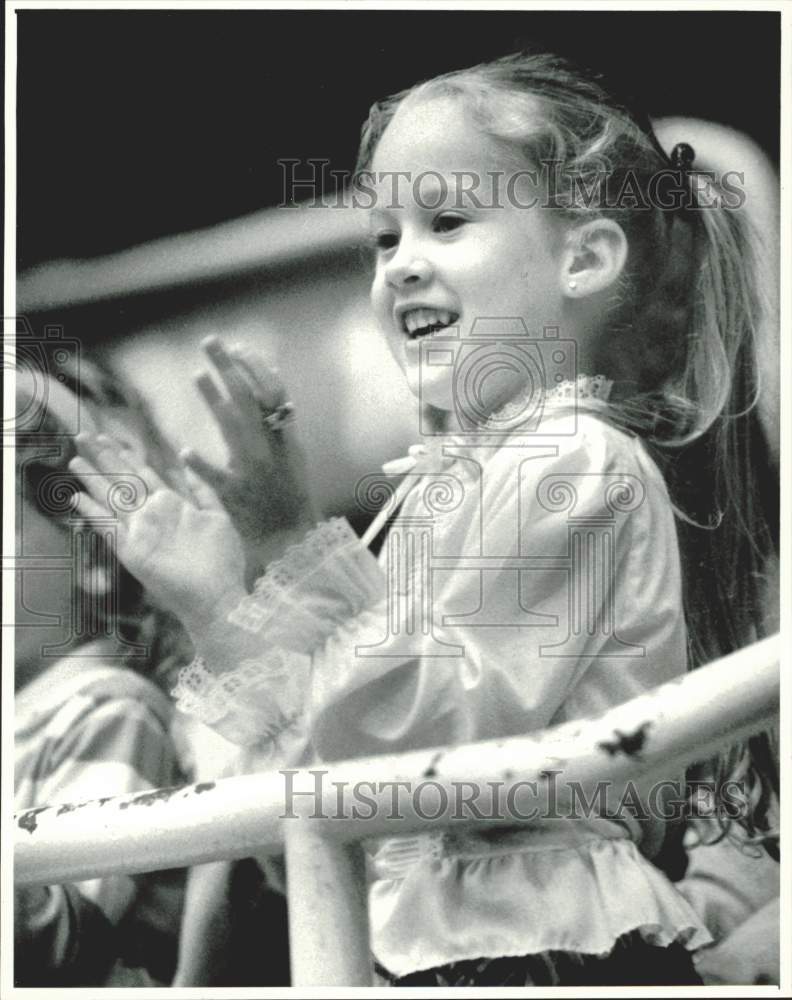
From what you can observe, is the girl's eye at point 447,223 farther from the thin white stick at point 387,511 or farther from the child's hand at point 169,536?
the child's hand at point 169,536

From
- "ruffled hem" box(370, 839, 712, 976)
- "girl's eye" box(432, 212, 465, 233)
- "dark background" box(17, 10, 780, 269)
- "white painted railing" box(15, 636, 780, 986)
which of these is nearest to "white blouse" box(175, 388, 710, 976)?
"ruffled hem" box(370, 839, 712, 976)

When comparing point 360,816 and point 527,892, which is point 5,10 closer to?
point 360,816

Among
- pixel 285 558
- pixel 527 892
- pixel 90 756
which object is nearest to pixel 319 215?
pixel 285 558

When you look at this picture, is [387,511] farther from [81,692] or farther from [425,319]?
[81,692]

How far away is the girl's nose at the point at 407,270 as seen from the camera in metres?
1.63

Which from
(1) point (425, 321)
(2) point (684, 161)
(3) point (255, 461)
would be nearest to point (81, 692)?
(3) point (255, 461)

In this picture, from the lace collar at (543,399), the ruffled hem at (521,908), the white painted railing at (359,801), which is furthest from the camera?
the lace collar at (543,399)

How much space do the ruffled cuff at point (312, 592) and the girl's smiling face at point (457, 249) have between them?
208 millimetres

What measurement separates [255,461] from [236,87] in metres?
0.43

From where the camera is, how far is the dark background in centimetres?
168

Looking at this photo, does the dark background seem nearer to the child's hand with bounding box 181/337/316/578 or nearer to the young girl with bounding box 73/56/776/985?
the young girl with bounding box 73/56/776/985

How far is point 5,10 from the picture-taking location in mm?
1698

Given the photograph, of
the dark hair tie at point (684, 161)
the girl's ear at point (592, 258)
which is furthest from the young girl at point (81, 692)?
the dark hair tie at point (684, 161)

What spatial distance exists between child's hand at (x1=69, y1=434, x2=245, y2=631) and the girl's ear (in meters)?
0.46
